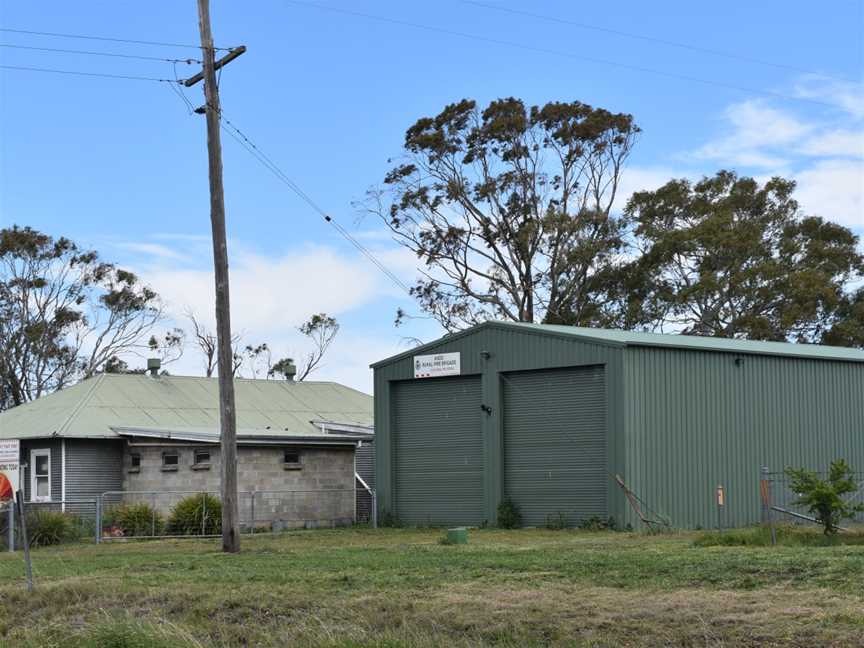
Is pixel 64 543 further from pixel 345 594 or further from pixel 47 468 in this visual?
pixel 345 594

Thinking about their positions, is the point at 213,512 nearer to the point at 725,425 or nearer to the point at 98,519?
the point at 98,519

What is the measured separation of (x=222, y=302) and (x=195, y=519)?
1027 centimetres

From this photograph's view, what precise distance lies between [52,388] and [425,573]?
1988 inches

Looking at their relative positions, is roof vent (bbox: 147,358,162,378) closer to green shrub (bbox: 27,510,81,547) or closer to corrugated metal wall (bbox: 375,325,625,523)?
corrugated metal wall (bbox: 375,325,625,523)

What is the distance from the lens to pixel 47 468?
39875 mm

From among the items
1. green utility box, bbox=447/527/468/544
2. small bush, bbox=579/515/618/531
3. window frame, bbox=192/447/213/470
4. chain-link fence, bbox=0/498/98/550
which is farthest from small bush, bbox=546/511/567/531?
chain-link fence, bbox=0/498/98/550

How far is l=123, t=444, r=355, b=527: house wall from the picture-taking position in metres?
37.2

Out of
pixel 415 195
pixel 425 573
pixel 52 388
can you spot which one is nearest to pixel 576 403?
pixel 425 573

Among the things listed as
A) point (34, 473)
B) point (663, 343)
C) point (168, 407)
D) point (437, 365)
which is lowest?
point (34, 473)

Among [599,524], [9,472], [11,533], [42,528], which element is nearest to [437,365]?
[599,524]

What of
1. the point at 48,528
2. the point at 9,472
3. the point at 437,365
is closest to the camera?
the point at 9,472

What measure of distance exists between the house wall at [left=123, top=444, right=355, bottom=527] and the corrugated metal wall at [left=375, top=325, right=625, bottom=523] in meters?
2.12

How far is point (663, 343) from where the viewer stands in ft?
106

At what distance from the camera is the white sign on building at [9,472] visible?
63.7 feet
